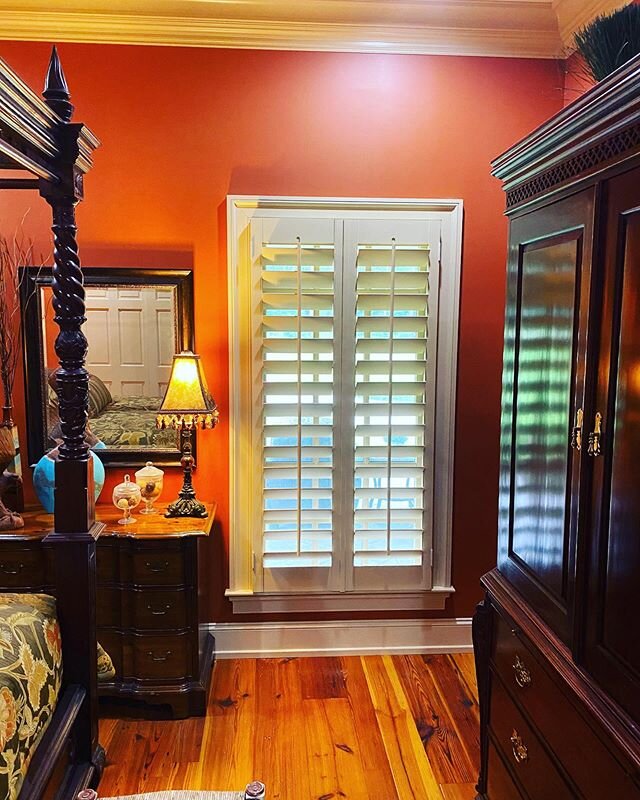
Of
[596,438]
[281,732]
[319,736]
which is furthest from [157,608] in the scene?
[596,438]

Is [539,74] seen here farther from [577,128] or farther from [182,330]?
[182,330]

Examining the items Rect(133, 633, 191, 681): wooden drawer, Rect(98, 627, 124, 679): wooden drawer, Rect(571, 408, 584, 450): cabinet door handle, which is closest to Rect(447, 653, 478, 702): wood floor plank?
Rect(133, 633, 191, 681): wooden drawer

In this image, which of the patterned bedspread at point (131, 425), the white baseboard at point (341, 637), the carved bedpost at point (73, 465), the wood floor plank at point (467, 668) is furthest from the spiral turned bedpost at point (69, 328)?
the wood floor plank at point (467, 668)

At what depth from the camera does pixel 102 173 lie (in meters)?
2.79

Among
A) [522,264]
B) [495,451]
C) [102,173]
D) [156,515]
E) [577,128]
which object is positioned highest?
[102,173]

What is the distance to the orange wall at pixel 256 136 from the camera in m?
2.76

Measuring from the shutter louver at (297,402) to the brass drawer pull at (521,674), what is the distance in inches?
50.1

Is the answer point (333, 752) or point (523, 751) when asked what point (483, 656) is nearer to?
point (523, 751)

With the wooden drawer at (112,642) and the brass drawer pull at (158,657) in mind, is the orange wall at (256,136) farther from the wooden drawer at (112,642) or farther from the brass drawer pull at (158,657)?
the brass drawer pull at (158,657)

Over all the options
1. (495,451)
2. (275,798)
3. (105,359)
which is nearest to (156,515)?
(105,359)

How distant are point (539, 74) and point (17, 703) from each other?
9.79ft

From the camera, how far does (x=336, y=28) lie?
8.91 feet

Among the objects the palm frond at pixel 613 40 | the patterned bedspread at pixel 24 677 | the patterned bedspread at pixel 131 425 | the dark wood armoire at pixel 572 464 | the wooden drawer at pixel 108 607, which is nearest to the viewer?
the dark wood armoire at pixel 572 464

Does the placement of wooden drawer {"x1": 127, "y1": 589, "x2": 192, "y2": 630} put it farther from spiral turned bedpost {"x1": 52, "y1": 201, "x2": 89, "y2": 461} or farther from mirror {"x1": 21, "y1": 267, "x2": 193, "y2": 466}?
spiral turned bedpost {"x1": 52, "y1": 201, "x2": 89, "y2": 461}
